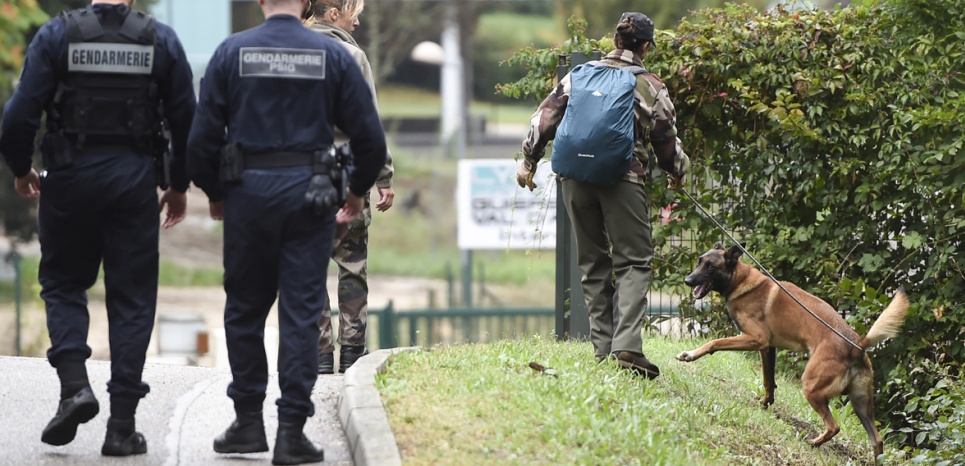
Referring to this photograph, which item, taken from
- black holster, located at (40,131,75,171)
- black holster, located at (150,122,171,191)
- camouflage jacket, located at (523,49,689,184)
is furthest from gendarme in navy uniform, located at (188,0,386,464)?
camouflage jacket, located at (523,49,689,184)

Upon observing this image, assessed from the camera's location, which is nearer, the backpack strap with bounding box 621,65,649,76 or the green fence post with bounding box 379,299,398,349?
the backpack strap with bounding box 621,65,649,76

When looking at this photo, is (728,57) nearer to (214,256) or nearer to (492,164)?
(492,164)

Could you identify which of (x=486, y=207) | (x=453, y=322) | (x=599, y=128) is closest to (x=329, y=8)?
(x=599, y=128)

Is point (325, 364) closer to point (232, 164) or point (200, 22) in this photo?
point (232, 164)

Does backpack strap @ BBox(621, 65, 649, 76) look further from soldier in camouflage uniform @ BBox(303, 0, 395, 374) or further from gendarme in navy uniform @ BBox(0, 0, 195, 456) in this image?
gendarme in navy uniform @ BBox(0, 0, 195, 456)

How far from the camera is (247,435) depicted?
543cm

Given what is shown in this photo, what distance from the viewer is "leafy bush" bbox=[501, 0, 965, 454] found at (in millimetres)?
8438

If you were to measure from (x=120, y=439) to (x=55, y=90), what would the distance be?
1453 mm

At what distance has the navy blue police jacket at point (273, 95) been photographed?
5.04 meters

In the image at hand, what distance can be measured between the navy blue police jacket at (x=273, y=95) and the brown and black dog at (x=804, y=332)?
2.93 m

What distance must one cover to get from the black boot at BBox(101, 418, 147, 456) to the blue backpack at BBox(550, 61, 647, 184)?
2.44 metres

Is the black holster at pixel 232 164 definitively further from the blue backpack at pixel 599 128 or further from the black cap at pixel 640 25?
the black cap at pixel 640 25

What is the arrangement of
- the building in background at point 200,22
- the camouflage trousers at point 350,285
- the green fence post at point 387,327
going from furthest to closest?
the building in background at point 200,22
the green fence post at point 387,327
the camouflage trousers at point 350,285

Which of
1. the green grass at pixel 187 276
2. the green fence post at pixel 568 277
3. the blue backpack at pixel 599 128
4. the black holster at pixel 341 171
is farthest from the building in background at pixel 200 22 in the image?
the black holster at pixel 341 171
